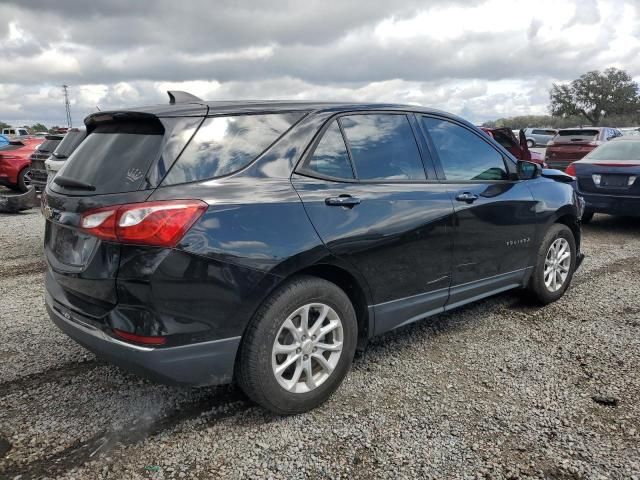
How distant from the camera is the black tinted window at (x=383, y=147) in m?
3.21

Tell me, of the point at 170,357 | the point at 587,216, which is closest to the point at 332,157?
the point at 170,357

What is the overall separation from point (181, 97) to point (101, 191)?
0.91m

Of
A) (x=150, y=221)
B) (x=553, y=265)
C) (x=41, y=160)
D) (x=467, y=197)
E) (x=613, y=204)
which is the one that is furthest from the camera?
(x=41, y=160)

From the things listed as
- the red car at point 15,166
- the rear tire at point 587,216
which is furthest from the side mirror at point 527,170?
the red car at point 15,166

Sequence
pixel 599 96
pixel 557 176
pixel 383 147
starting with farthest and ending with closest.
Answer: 1. pixel 599 96
2. pixel 557 176
3. pixel 383 147

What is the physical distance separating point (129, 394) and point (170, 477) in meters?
0.89

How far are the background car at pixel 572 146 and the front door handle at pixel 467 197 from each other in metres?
12.3

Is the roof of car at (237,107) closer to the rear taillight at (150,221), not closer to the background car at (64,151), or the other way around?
the rear taillight at (150,221)

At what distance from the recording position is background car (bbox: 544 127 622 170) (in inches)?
574

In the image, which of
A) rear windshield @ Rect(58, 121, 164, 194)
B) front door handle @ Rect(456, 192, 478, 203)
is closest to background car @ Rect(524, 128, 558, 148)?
front door handle @ Rect(456, 192, 478, 203)

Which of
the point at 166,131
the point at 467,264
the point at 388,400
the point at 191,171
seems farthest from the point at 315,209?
the point at 467,264

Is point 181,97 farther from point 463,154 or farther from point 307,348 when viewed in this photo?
point 463,154

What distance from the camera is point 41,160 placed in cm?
1023

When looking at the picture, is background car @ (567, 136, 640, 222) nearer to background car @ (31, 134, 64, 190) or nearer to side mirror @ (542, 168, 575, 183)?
side mirror @ (542, 168, 575, 183)
